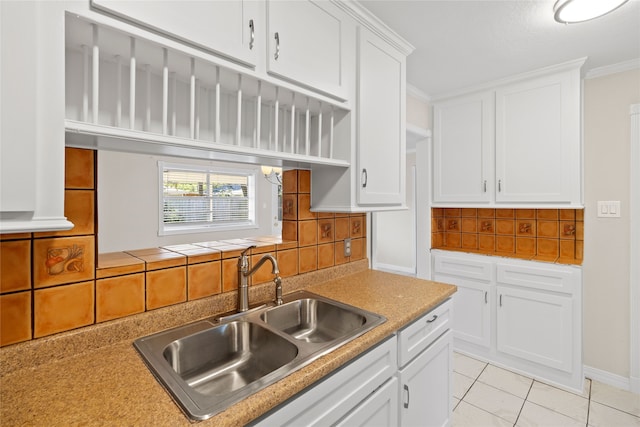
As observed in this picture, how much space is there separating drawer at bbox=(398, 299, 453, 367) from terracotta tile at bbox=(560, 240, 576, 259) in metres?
1.45

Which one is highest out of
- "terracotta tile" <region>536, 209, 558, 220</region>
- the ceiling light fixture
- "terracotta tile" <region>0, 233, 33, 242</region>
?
the ceiling light fixture

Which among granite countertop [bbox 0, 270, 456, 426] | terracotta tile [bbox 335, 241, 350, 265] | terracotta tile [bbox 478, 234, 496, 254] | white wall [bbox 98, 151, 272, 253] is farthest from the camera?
white wall [bbox 98, 151, 272, 253]

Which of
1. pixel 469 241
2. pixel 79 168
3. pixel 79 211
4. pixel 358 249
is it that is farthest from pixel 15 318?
pixel 469 241

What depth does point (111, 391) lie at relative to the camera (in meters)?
0.79

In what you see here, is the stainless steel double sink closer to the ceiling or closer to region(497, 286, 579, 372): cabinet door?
the ceiling

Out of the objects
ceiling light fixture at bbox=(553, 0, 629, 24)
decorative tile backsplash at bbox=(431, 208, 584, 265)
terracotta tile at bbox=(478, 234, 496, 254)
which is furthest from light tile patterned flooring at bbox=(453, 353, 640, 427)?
ceiling light fixture at bbox=(553, 0, 629, 24)

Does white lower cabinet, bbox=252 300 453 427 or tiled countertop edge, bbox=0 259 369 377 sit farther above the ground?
tiled countertop edge, bbox=0 259 369 377

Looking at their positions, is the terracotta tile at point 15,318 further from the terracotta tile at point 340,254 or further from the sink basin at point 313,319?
the terracotta tile at point 340,254

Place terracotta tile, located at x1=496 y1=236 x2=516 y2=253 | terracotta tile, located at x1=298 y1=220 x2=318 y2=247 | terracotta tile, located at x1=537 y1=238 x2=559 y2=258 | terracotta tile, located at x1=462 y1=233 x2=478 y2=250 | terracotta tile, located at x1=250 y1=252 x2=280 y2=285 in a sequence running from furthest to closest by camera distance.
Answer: terracotta tile, located at x1=462 y1=233 x2=478 y2=250 < terracotta tile, located at x1=496 y1=236 x2=516 y2=253 < terracotta tile, located at x1=537 y1=238 x2=559 y2=258 < terracotta tile, located at x1=298 y1=220 x2=318 y2=247 < terracotta tile, located at x1=250 y1=252 x2=280 y2=285

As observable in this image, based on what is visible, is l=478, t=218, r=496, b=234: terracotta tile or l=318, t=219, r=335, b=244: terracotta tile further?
l=478, t=218, r=496, b=234: terracotta tile

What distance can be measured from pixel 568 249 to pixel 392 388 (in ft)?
6.92

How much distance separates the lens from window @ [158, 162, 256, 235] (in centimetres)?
425

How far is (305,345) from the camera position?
1.03 metres

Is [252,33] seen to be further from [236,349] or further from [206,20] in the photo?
[236,349]
